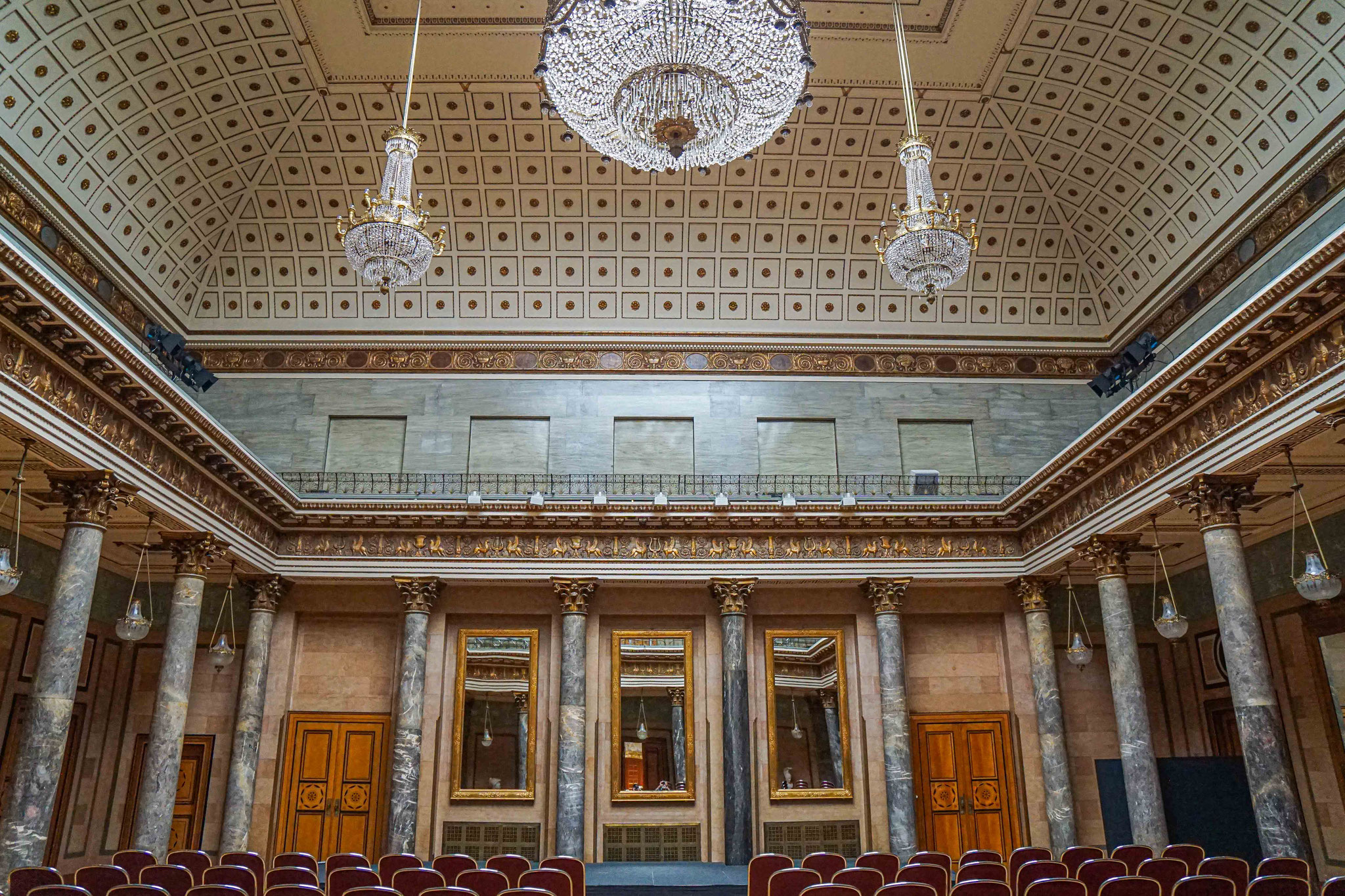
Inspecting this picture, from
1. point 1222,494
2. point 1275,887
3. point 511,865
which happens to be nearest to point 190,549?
point 511,865

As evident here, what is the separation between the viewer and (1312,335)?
787cm

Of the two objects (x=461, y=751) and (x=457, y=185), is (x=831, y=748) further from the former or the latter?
(x=457, y=185)

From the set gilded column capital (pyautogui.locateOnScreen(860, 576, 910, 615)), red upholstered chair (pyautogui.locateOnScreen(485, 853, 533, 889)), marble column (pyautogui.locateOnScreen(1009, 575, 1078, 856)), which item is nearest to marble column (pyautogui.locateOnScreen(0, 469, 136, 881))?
red upholstered chair (pyautogui.locateOnScreen(485, 853, 533, 889))

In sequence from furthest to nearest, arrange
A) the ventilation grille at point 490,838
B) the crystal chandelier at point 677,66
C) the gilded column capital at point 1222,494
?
the ventilation grille at point 490,838 → the gilded column capital at point 1222,494 → the crystal chandelier at point 677,66

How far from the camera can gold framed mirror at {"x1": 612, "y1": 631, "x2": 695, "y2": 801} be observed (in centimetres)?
1430

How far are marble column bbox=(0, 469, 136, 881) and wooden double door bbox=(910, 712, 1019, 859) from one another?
11992 mm

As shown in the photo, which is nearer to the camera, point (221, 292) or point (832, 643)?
point (832, 643)

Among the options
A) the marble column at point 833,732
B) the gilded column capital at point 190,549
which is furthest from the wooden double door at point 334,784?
the marble column at point 833,732

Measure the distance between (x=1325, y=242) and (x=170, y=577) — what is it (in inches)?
657

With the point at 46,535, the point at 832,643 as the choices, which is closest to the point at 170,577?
the point at 46,535

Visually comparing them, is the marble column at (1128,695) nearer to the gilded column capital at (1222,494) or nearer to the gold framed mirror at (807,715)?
the gilded column capital at (1222,494)

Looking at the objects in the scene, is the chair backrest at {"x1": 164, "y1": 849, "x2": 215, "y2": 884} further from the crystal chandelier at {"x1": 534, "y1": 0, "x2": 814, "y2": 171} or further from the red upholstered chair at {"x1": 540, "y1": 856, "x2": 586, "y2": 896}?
the crystal chandelier at {"x1": 534, "y1": 0, "x2": 814, "y2": 171}

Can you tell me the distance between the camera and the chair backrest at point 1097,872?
7.19 meters

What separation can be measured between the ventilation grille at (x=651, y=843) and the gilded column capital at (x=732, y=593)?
344 centimetres
